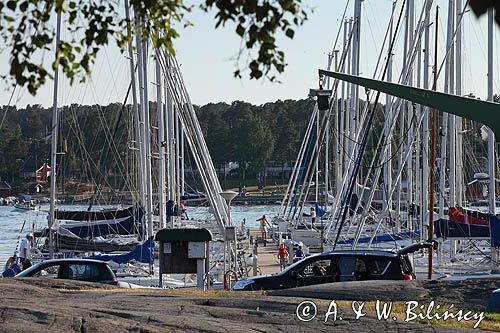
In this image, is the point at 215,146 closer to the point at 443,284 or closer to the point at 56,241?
the point at 56,241

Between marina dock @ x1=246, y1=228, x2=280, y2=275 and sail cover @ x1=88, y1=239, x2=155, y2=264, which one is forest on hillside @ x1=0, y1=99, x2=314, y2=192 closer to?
marina dock @ x1=246, y1=228, x2=280, y2=275

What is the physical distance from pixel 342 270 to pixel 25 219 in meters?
77.6

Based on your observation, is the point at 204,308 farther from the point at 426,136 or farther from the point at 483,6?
the point at 426,136

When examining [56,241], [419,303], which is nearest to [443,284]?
[419,303]

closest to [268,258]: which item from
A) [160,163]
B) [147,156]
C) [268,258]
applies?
[268,258]

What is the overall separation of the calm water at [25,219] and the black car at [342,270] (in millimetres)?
19685

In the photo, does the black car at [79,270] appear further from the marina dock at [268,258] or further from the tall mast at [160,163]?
the marina dock at [268,258]

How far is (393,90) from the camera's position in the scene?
16.5 meters

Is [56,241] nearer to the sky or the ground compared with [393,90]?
nearer to the ground

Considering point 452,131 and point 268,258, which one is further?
point 268,258

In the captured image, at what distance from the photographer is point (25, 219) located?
94.4 meters

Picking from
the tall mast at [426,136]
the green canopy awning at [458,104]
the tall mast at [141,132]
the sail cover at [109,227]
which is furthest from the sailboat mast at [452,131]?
the green canopy awning at [458,104]

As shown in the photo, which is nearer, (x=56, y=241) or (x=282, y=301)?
(x=282, y=301)

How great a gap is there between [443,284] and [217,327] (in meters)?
6.82
